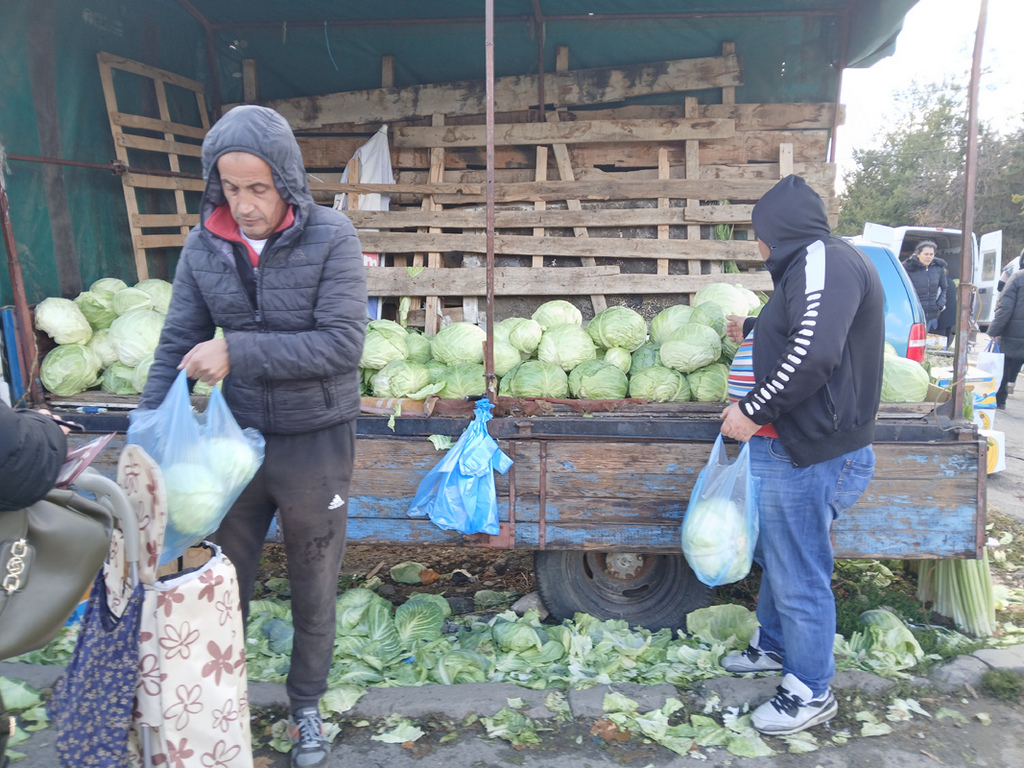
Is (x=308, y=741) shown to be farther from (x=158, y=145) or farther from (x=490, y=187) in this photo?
(x=158, y=145)

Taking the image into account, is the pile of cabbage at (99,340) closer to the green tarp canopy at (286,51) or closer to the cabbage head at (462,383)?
the green tarp canopy at (286,51)

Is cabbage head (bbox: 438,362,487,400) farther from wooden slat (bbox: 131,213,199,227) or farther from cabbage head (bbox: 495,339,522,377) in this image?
wooden slat (bbox: 131,213,199,227)

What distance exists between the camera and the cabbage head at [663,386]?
3.61 m

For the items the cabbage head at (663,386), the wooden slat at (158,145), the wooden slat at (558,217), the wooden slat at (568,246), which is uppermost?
the wooden slat at (158,145)

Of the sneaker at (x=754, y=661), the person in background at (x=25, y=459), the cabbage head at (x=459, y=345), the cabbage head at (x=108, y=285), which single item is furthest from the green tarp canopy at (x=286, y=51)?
the sneaker at (x=754, y=661)

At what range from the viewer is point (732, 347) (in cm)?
366

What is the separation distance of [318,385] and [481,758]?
161 centimetres

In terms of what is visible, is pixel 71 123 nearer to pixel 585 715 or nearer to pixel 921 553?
pixel 585 715

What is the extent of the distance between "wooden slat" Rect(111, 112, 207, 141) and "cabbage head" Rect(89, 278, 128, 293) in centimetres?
117

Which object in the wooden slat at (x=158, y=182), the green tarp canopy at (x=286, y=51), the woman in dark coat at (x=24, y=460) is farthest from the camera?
the wooden slat at (x=158, y=182)

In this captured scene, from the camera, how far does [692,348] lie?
3.60 metres

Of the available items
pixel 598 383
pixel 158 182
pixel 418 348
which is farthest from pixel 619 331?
pixel 158 182

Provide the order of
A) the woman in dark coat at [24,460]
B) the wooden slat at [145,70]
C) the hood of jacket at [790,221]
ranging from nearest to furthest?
1. the woman in dark coat at [24,460]
2. the hood of jacket at [790,221]
3. the wooden slat at [145,70]

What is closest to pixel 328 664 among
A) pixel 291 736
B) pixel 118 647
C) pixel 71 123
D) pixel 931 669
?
pixel 291 736
